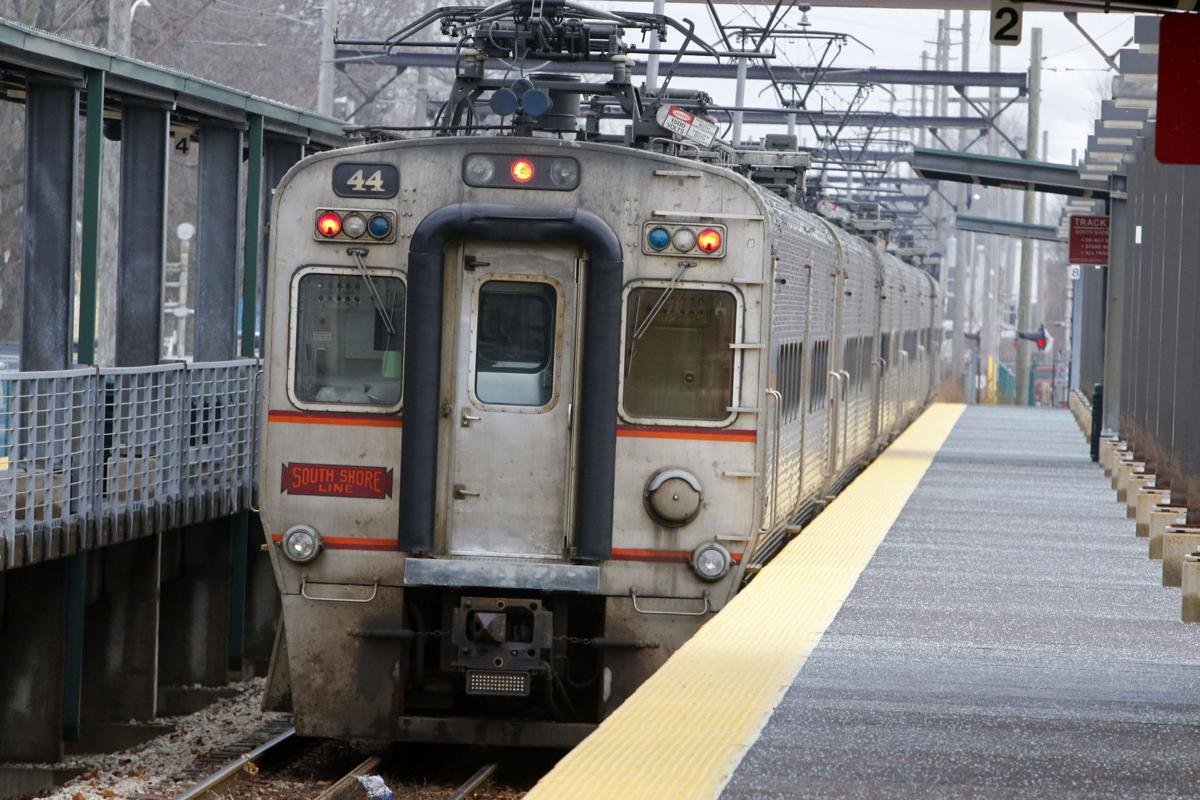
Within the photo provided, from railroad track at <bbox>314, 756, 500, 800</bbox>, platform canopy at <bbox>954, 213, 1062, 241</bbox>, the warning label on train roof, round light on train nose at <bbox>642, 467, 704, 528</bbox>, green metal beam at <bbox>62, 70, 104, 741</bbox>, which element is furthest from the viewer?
platform canopy at <bbox>954, 213, 1062, 241</bbox>

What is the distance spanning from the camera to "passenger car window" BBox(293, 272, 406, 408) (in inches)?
383

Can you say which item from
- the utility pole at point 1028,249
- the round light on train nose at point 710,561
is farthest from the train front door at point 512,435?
the utility pole at point 1028,249

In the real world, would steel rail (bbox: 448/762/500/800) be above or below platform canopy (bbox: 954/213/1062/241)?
below

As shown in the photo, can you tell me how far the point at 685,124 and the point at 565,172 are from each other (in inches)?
70.2

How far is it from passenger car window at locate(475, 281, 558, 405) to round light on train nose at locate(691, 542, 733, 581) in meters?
1.08

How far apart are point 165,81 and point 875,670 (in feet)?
26.1

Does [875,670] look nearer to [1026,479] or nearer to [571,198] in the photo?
[571,198]

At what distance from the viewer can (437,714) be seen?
9961 mm

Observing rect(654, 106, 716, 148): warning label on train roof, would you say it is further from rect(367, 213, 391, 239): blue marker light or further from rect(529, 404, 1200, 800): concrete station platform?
rect(529, 404, 1200, 800): concrete station platform

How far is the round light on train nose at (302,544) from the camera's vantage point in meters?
9.67

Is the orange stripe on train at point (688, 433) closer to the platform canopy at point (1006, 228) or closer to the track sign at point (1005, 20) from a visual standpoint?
the track sign at point (1005, 20)

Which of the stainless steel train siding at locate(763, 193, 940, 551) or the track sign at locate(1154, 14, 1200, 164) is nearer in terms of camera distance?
the track sign at locate(1154, 14, 1200, 164)

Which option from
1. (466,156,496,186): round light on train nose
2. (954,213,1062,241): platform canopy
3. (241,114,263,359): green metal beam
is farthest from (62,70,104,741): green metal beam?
(954,213,1062,241): platform canopy

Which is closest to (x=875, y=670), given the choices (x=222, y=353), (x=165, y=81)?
(x=165, y=81)
